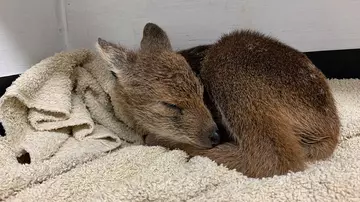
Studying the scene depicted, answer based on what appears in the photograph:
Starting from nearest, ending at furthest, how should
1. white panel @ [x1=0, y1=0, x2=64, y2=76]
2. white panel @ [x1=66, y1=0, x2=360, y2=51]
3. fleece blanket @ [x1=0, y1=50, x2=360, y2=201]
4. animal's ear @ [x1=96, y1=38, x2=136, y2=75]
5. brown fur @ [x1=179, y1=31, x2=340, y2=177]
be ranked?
fleece blanket @ [x1=0, y1=50, x2=360, y2=201], brown fur @ [x1=179, y1=31, x2=340, y2=177], animal's ear @ [x1=96, y1=38, x2=136, y2=75], white panel @ [x1=0, y1=0, x2=64, y2=76], white panel @ [x1=66, y1=0, x2=360, y2=51]

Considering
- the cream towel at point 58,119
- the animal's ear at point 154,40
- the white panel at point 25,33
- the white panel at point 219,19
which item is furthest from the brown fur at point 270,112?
the white panel at point 25,33

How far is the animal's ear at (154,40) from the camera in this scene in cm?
209

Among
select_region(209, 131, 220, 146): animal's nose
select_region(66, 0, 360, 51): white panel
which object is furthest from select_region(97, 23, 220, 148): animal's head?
select_region(66, 0, 360, 51): white panel

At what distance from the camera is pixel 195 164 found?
1.78 meters

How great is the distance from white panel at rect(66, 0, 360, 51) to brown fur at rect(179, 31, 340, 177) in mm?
→ 597

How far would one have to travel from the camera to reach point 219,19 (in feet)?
8.29

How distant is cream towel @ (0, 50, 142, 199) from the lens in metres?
1.83

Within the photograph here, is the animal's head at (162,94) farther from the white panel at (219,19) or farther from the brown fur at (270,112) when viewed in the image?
the white panel at (219,19)

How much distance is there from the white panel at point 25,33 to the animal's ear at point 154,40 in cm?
59

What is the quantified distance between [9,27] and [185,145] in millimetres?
991

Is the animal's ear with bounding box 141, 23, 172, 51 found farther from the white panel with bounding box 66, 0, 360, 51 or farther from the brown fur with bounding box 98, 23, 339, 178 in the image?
the white panel with bounding box 66, 0, 360, 51

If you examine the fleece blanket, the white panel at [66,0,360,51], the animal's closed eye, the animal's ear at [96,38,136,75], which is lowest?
the fleece blanket

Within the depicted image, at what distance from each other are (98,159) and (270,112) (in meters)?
0.69

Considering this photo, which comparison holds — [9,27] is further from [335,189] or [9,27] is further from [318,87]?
[335,189]
